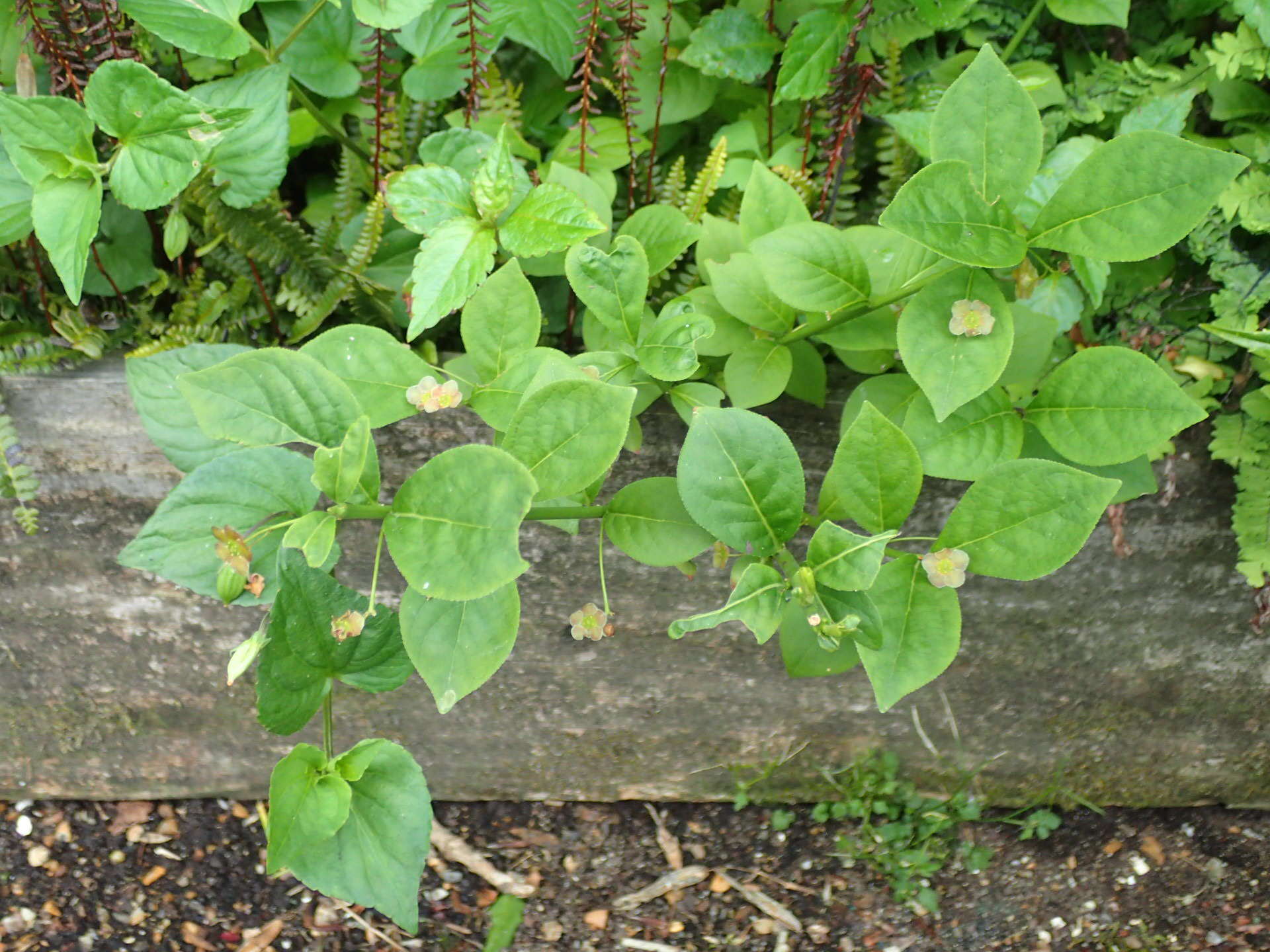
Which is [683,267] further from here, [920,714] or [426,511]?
[920,714]

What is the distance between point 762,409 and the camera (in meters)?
1.73

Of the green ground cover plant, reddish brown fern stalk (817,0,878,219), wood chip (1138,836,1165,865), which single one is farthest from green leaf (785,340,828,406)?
wood chip (1138,836,1165,865)

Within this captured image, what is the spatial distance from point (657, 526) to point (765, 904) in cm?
132

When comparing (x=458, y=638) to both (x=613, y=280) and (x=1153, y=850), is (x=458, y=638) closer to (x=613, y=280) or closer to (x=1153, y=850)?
(x=613, y=280)

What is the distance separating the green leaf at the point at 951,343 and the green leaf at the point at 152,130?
37.2 inches

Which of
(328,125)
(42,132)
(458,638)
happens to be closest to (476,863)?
(458,638)

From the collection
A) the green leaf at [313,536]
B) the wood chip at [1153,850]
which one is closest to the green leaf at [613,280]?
the green leaf at [313,536]

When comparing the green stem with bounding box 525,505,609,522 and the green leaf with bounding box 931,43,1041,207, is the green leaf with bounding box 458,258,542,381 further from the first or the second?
the green leaf with bounding box 931,43,1041,207

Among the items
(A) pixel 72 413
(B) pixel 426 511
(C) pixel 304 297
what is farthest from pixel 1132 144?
(A) pixel 72 413

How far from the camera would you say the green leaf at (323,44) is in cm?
164

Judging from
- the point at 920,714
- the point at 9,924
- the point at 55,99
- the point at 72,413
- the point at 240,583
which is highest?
the point at 55,99

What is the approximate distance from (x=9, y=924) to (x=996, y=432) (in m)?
2.31

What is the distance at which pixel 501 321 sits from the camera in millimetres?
1385

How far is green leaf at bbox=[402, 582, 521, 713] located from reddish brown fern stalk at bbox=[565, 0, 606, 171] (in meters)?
0.77
